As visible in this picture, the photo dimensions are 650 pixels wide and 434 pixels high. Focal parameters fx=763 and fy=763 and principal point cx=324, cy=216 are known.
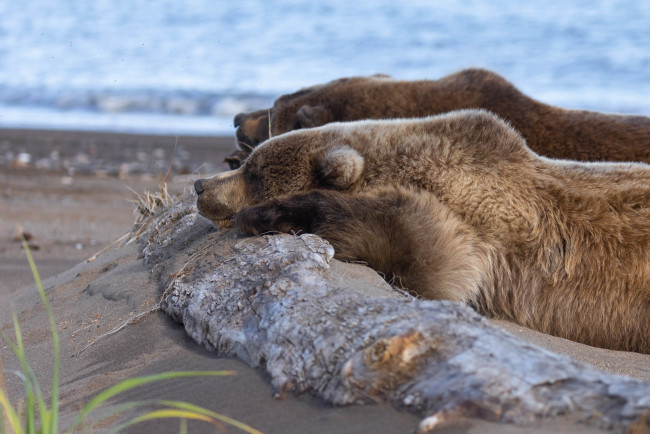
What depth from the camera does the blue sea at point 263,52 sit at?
18791 mm

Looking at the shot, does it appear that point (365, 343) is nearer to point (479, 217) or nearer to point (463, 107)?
point (479, 217)

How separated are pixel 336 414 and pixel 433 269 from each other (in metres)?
1.46

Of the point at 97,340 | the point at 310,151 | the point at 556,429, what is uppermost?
the point at 310,151

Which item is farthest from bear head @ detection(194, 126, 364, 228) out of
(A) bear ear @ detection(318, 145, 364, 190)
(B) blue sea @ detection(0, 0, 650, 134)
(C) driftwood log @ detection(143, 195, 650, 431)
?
(B) blue sea @ detection(0, 0, 650, 134)

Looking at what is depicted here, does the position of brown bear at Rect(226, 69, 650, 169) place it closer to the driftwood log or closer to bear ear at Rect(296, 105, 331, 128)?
bear ear at Rect(296, 105, 331, 128)

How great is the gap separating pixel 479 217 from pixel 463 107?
271 centimetres

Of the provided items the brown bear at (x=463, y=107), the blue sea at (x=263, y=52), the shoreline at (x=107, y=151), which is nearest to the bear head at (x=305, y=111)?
the brown bear at (x=463, y=107)

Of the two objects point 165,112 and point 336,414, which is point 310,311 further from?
point 165,112

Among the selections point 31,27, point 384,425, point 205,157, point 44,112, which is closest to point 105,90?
point 44,112

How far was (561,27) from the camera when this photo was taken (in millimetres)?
27984

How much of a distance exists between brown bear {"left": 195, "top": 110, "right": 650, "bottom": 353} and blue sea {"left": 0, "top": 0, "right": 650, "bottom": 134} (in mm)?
11670

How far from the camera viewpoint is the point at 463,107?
6.55m

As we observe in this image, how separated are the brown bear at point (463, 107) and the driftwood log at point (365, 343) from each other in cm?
251

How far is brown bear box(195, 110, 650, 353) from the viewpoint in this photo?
12.6ft
